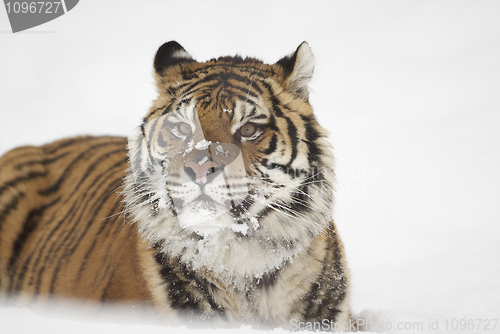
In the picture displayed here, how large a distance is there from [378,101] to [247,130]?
5477 mm

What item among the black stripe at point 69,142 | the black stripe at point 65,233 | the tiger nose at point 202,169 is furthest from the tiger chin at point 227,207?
the black stripe at point 69,142

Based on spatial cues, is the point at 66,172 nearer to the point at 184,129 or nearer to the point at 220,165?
the point at 184,129

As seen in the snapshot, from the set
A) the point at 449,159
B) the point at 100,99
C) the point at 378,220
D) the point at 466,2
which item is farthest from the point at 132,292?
the point at 466,2

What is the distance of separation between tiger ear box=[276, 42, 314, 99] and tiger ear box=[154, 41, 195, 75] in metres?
0.65

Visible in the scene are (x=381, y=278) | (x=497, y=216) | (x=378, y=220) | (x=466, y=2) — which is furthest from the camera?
(x=466, y=2)

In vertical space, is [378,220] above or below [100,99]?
below

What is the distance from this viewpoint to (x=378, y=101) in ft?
21.3

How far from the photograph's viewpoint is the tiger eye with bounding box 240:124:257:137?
5.79 feet

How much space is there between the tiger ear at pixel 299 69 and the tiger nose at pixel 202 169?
2.56 ft

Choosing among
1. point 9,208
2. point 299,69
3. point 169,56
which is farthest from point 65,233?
point 299,69

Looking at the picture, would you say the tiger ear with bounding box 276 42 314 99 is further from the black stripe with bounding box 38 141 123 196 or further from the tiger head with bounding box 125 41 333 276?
the black stripe with bounding box 38 141 123 196

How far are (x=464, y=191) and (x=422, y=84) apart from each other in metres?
2.89

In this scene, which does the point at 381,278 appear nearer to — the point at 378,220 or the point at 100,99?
the point at 378,220

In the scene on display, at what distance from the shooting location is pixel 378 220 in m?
4.09
